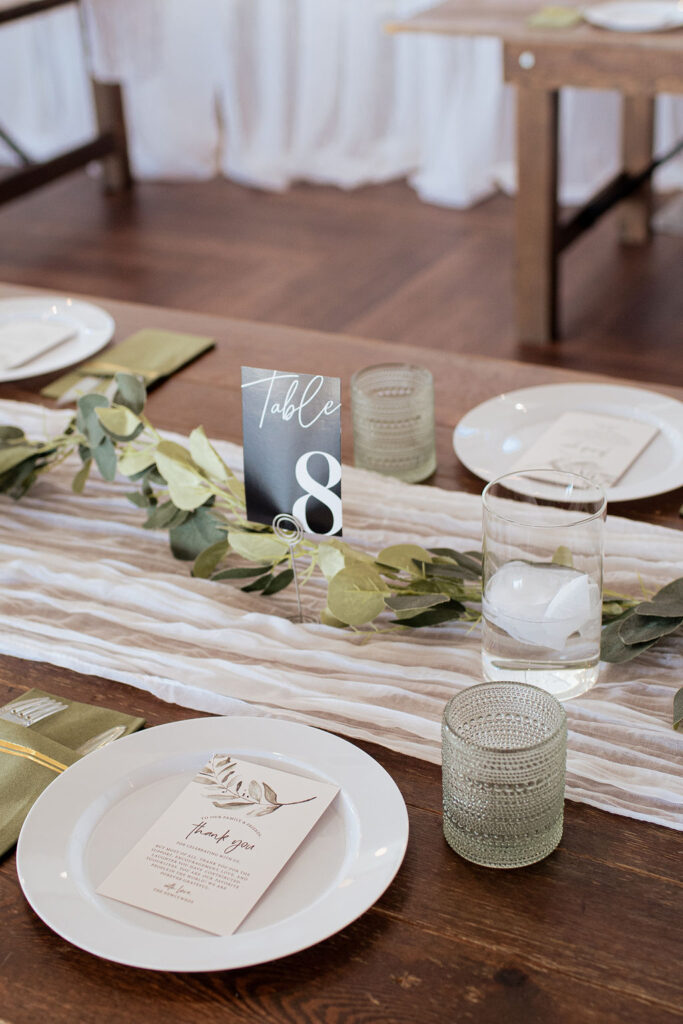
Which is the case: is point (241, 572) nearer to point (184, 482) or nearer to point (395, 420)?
point (184, 482)

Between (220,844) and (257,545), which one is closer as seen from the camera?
(220,844)

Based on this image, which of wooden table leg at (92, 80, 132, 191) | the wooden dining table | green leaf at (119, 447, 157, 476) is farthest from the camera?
wooden table leg at (92, 80, 132, 191)

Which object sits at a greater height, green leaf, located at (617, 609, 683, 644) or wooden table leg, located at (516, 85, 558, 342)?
green leaf, located at (617, 609, 683, 644)

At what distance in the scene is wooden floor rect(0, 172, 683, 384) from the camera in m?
2.86

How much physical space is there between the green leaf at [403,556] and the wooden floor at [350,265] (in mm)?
1805

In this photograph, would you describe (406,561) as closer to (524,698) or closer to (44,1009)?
(524,698)

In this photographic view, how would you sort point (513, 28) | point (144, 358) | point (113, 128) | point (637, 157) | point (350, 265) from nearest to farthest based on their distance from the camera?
point (144, 358) < point (513, 28) < point (637, 157) < point (350, 265) < point (113, 128)

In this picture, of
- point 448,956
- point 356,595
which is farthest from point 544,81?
point 448,956

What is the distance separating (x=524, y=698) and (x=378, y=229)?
2.99m

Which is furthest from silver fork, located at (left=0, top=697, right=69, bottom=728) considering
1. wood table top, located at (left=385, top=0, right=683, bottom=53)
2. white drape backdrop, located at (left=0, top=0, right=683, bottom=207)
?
white drape backdrop, located at (left=0, top=0, right=683, bottom=207)

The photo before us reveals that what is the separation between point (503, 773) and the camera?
2.19 ft

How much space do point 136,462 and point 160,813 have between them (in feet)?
1.28

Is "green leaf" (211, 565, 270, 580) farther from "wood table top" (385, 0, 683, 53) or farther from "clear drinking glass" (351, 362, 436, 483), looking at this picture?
"wood table top" (385, 0, 683, 53)

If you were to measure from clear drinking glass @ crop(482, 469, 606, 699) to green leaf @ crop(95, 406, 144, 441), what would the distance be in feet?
1.22
